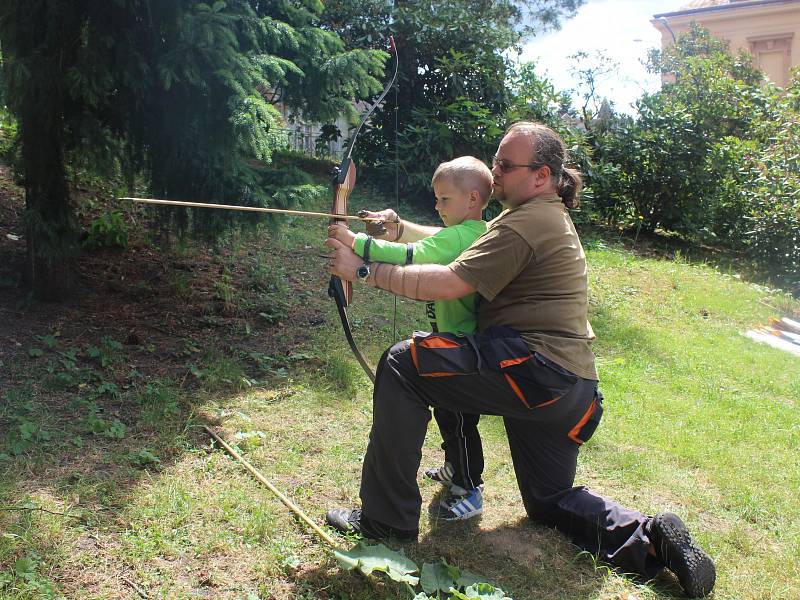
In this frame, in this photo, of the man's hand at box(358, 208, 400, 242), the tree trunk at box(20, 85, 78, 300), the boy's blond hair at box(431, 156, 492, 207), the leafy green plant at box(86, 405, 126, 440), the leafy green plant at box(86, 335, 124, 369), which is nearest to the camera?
the boy's blond hair at box(431, 156, 492, 207)

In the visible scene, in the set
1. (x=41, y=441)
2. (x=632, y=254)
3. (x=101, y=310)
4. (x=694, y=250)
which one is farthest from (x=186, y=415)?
(x=694, y=250)

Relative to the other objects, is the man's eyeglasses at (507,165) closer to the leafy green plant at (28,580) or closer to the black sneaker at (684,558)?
the black sneaker at (684,558)

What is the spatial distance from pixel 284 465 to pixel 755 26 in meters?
27.4

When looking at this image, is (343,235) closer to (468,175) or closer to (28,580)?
(468,175)

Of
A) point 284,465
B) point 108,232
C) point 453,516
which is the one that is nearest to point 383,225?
point 284,465

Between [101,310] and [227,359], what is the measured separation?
2.99 ft

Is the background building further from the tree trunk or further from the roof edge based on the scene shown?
the tree trunk

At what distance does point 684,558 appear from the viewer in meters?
2.56

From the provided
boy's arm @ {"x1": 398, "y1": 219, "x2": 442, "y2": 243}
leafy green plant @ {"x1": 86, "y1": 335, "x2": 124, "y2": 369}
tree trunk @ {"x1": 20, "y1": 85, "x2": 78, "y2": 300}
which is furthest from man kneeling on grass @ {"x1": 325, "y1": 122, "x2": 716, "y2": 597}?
tree trunk @ {"x1": 20, "y1": 85, "x2": 78, "y2": 300}

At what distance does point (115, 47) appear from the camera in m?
4.01

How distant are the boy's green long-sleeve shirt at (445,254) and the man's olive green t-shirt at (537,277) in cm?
16

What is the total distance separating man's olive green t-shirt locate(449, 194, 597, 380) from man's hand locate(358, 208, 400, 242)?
64 centimetres

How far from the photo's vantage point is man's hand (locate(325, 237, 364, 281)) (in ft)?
9.09

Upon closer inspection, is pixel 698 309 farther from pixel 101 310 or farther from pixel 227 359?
pixel 101 310
